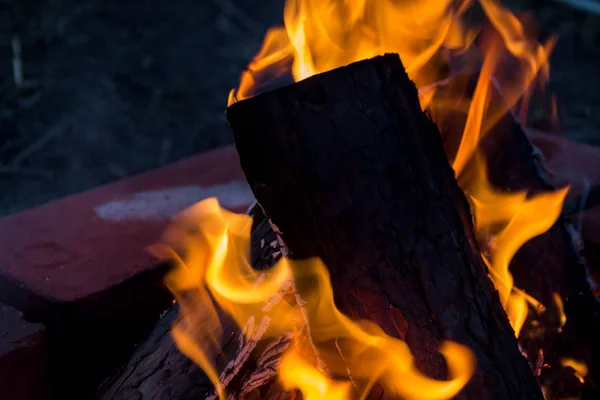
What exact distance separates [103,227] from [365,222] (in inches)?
42.7

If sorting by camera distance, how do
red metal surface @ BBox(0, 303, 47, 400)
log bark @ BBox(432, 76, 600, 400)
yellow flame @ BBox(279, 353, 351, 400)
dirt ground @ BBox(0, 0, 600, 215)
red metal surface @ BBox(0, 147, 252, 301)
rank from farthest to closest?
dirt ground @ BBox(0, 0, 600, 215) < red metal surface @ BBox(0, 147, 252, 301) < log bark @ BBox(432, 76, 600, 400) < red metal surface @ BBox(0, 303, 47, 400) < yellow flame @ BBox(279, 353, 351, 400)

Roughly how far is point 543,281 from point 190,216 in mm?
1053

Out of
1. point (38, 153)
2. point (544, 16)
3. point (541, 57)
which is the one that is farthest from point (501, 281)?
point (544, 16)

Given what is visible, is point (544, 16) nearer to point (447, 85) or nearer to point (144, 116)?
point (144, 116)

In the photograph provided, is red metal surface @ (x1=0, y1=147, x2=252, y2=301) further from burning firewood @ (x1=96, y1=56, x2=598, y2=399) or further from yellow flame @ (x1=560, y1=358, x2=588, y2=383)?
yellow flame @ (x1=560, y1=358, x2=588, y2=383)

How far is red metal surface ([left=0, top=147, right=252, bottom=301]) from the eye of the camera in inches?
71.7

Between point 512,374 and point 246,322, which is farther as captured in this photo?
point 246,322

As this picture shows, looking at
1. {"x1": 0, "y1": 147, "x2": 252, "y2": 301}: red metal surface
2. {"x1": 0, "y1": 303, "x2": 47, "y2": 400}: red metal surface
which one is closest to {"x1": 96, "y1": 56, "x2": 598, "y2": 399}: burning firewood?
{"x1": 0, "y1": 303, "x2": 47, "y2": 400}: red metal surface

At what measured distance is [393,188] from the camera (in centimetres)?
130

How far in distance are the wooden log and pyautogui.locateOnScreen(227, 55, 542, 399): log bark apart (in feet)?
0.92

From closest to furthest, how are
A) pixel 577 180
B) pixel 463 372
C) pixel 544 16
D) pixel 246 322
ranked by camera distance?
1. pixel 463 372
2. pixel 246 322
3. pixel 577 180
4. pixel 544 16

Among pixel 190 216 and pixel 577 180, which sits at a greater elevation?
pixel 190 216

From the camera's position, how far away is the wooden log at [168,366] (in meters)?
1.46

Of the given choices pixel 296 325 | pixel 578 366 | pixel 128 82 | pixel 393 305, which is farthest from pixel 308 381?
pixel 128 82
